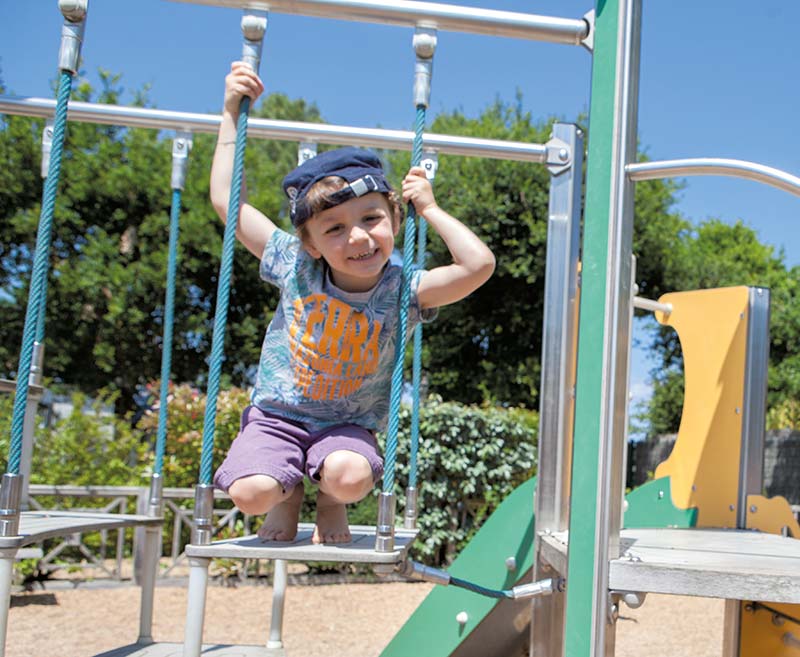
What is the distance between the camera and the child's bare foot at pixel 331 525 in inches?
75.4

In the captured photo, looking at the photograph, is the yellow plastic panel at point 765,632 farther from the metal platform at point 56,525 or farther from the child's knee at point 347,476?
the metal platform at point 56,525

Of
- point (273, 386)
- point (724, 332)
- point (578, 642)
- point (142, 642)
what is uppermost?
point (724, 332)

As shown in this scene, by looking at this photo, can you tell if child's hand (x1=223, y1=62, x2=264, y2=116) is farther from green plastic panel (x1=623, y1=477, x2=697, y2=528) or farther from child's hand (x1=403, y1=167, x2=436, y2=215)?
green plastic panel (x1=623, y1=477, x2=697, y2=528)

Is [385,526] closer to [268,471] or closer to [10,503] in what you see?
[268,471]

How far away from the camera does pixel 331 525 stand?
76.0 inches

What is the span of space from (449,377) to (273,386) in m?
10.4

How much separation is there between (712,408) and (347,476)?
2076 mm

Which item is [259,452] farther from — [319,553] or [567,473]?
[567,473]

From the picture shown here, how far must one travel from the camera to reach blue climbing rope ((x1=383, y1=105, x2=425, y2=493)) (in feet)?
5.58

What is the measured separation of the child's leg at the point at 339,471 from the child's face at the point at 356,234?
1.31 feet

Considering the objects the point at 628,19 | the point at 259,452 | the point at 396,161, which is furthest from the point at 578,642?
the point at 396,161

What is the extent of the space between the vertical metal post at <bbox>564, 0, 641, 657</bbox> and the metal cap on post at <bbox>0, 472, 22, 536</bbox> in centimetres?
117

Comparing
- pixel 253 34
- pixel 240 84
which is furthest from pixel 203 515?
pixel 253 34

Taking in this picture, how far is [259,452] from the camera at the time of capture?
6.17 ft
